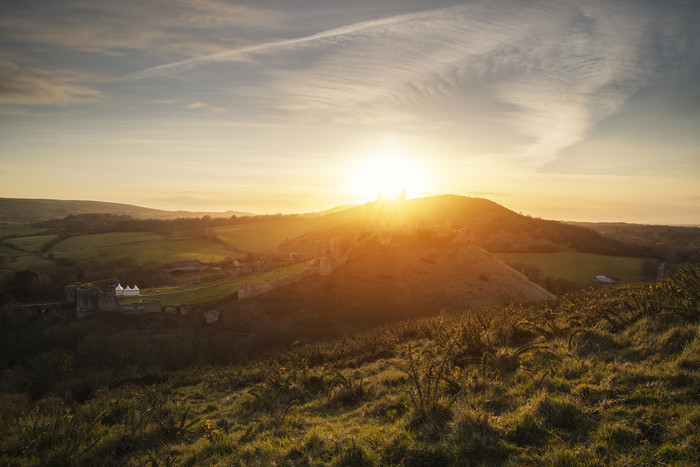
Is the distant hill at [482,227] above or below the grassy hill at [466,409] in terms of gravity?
above

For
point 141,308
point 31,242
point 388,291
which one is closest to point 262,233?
point 31,242

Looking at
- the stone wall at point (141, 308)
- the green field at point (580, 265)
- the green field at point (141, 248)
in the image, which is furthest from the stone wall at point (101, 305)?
the green field at point (580, 265)

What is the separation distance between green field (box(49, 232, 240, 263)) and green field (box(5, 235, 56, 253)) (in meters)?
3.05

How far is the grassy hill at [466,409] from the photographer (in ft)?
15.8

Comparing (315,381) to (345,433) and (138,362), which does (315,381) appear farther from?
(138,362)

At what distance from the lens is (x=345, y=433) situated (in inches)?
257

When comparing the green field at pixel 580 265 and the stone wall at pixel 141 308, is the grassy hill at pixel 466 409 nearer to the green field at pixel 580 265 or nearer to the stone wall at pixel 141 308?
the stone wall at pixel 141 308

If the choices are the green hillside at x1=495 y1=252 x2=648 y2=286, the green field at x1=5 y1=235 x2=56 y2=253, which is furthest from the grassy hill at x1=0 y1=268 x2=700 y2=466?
the green field at x1=5 y1=235 x2=56 y2=253

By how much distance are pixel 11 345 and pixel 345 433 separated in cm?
3490

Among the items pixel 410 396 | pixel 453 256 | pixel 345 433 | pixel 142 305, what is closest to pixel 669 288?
pixel 410 396

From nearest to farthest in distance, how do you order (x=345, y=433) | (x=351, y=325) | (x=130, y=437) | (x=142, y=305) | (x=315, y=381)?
(x=345, y=433) < (x=130, y=437) < (x=315, y=381) < (x=351, y=325) < (x=142, y=305)

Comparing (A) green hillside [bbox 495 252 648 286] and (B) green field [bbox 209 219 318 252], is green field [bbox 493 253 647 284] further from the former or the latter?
(B) green field [bbox 209 219 318 252]

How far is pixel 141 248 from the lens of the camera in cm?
7256

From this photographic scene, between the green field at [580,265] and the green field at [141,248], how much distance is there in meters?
56.0
